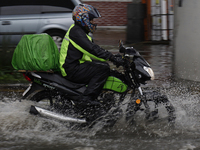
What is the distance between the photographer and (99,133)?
15.9 ft

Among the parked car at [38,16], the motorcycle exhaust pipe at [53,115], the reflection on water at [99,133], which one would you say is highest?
the parked car at [38,16]

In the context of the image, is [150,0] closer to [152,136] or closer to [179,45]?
[179,45]

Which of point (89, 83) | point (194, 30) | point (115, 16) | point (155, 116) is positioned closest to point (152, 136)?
point (155, 116)

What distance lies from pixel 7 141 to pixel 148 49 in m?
7.82

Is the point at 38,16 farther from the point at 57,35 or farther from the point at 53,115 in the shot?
the point at 53,115

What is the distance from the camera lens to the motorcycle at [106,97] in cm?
473

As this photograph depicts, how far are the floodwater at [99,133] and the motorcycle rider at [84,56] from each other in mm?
516

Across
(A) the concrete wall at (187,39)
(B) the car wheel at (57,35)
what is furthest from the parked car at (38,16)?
(A) the concrete wall at (187,39)

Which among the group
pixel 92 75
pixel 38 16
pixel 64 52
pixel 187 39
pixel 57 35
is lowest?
pixel 57 35

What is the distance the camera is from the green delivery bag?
4.72 meters

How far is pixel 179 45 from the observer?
780 cm

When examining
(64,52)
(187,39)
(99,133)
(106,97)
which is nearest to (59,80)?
(64,52)

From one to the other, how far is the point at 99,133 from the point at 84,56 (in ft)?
3.42

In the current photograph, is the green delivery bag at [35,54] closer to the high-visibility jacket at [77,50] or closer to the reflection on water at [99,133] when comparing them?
the high-visibility jacket at [77,50]
